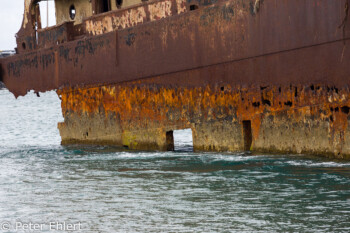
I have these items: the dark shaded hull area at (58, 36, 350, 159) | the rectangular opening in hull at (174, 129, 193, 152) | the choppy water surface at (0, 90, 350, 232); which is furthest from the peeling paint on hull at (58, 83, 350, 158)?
the rectangular opening in hull at (174, 129, 193, 152)

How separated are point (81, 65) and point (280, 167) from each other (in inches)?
206

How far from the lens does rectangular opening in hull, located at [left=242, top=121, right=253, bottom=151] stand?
9539 millimetres

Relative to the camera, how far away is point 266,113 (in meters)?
9.16

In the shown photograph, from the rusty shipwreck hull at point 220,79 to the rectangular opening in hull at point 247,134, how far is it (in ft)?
0.06

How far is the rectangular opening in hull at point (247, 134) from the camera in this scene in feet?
31.3

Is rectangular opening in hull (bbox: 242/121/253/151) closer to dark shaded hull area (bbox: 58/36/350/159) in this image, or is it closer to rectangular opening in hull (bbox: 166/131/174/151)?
dark shaded hull area (bbox: 58/36/350/159)

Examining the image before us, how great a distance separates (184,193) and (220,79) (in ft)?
9.13

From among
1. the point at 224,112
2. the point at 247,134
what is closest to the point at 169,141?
the point at 224,112

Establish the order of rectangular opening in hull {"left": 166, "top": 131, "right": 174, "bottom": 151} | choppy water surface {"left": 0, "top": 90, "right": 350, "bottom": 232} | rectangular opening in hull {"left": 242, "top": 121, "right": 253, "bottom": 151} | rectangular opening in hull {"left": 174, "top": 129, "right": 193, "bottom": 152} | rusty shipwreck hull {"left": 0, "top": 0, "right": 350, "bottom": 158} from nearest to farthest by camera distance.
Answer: choppy water surface {"left": 0, "top": 90, "right": 350, "bottom": 232}, rusty shipwreck hull {"left": 0, "top": 0, "right": 350, "bottom": 158}, rectangular opening in hull {"left": 242, "top": 121, "right": 253, "bottom": 151}, rectangular opening in hull {"left": 166, "top": 131, "right": 174, "bottom": 151}, rectangular opening in hull {"left": 174, "top": 129, "right": 193, "bottom": 152}

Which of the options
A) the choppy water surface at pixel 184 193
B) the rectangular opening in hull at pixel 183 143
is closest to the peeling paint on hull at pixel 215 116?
the choppy water surface at pixel 184 193

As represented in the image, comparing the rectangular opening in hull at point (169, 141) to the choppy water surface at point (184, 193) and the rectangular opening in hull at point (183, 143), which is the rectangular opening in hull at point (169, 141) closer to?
the choppy water surface at point (184, 193)

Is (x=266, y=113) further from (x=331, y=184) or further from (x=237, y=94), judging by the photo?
(x=331, y=184)

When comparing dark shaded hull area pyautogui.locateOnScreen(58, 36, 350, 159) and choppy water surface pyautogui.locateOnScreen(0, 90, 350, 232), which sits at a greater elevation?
dark shaded hull area pyautogui.locateOnScreen(58, 36, 350, 159)

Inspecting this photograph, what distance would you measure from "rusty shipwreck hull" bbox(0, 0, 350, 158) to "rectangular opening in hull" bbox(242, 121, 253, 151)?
0.02 meters
